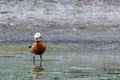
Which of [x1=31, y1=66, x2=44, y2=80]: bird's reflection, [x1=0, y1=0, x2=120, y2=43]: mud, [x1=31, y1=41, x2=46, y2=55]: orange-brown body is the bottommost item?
[x1=0, y1=0, x2=120, y2=43]: mud

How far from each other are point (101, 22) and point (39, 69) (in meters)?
5.32

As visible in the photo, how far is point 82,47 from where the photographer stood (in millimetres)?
17625

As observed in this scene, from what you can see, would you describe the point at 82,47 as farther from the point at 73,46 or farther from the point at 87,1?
the point at 87,1

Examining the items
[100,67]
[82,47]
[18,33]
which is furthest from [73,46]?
[100,67]

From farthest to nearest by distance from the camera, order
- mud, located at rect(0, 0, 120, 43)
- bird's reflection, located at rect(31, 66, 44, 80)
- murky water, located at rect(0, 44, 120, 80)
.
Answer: mud, located at rect(0, 0, 120, 43) → murky water, located at rect(0, 44, 120, 80) → bird's reflection, located at rect(31, 66, 44, 80)

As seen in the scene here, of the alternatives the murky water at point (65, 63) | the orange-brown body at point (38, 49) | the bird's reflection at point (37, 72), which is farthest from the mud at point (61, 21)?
the bird's reflection at point (37, 72)

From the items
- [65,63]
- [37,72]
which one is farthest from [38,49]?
[37,72]

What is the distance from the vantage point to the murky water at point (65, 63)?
1366cm

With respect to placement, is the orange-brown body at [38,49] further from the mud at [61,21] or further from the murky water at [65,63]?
the mud at [61,21]

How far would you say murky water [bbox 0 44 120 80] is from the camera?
13.7 m

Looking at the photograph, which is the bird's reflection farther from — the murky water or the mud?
the mud

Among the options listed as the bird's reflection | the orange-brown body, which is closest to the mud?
the orange-brown body

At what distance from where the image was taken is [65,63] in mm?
15195

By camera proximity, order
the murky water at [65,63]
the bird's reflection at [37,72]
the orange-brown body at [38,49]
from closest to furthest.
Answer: the bird's reflection at [37,72] < the murky water at [65,63] < the orange-brown body at [38,49]
